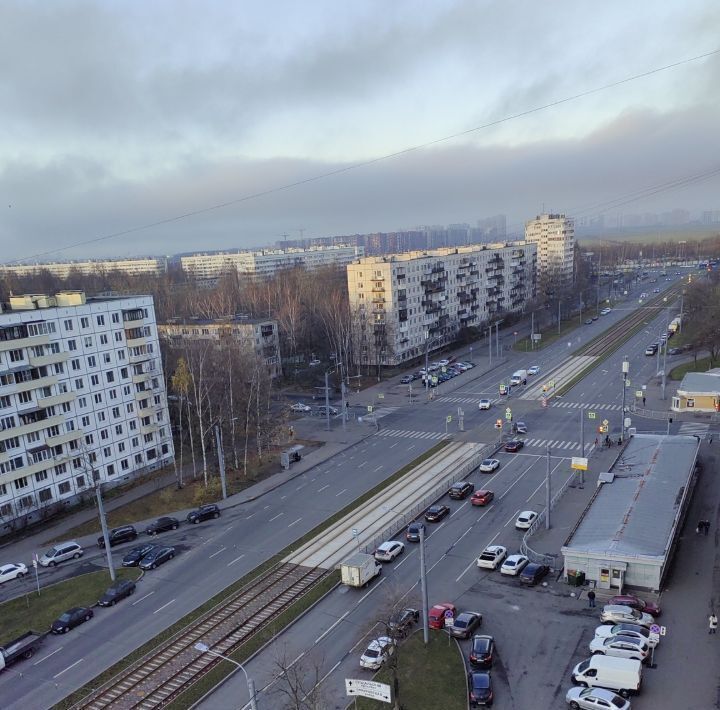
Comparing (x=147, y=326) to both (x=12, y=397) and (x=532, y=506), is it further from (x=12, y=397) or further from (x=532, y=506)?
(x=532, y=506)

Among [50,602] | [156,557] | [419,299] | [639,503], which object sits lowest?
[50,602]

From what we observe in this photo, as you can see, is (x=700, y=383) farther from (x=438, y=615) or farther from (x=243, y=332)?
(x=243, y=332)

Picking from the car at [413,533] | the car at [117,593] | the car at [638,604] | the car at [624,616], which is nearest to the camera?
the car at [624,616]

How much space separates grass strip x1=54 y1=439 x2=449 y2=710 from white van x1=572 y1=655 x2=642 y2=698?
16863mm

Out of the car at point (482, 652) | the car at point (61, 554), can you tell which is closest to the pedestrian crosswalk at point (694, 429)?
the car at point (482, 652)

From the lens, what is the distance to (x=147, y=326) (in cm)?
4878

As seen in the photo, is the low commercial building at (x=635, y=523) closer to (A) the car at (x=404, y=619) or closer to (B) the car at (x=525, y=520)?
(B) the car at (x=525, y=520)

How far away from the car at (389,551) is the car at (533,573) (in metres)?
6.82

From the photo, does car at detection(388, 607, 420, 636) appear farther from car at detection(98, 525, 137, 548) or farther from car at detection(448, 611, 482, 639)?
car at detection(98, 525, 137, 548)

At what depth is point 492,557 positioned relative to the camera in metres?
30.0

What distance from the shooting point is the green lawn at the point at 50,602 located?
93.9 ft

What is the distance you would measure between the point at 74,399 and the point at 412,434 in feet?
94.7

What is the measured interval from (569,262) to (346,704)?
5786 inches

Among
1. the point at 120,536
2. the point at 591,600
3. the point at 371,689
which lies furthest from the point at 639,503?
the point at 120,536
